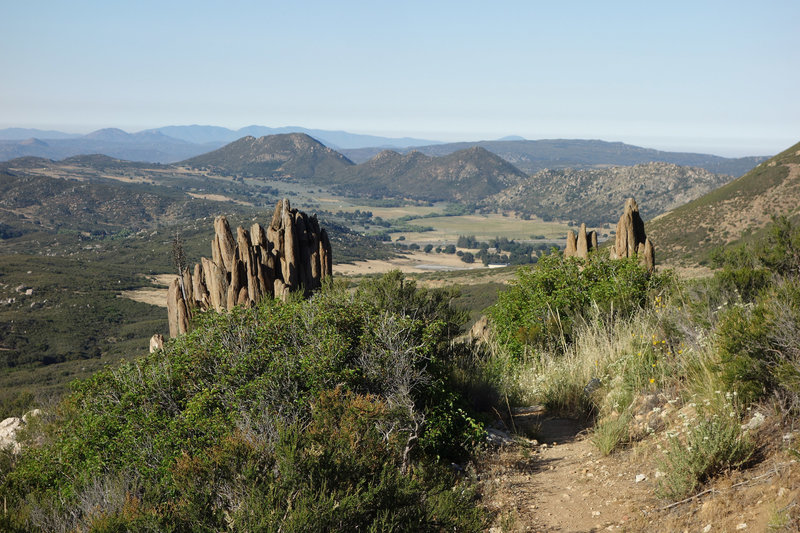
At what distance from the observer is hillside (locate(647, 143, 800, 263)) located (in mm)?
79062

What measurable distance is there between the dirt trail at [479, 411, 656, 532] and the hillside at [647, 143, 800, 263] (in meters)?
72.2

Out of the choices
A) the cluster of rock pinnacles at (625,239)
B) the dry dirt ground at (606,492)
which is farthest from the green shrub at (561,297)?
the cluster of rock pinnacles at (625,239)

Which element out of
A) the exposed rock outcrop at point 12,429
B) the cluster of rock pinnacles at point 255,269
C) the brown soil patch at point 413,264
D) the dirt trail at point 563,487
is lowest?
the brown soil patch at point 413,264

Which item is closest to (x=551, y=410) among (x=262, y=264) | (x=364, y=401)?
(x=364, y=401)

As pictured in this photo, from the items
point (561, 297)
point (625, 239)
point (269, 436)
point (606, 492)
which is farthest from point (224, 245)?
point (625, 239)

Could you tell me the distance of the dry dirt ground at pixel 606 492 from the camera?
3.92m

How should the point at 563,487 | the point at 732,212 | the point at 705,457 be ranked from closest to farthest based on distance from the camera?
the point at 705,457
the point at 563,487
the point at 732,212

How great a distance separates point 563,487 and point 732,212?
9656cm

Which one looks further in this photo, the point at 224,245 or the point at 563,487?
the point at 224,245

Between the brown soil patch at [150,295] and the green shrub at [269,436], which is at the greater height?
the green shrub at [269,436]

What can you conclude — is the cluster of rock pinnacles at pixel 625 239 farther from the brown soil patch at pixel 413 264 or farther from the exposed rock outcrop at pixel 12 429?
the brown soil patch at pixel 413 264

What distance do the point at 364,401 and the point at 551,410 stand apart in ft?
12.8

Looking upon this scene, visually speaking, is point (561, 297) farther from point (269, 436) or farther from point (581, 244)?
point (269, 436)

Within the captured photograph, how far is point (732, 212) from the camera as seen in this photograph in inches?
3462
